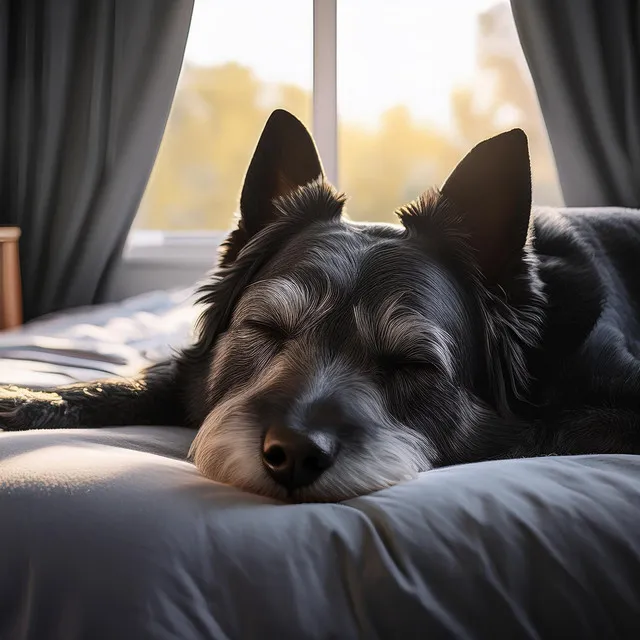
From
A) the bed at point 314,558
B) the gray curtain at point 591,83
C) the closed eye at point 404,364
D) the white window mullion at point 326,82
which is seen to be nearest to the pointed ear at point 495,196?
the closed eye at point 404,364

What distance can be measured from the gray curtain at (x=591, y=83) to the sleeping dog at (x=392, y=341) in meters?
2.20

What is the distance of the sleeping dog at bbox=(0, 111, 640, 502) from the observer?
1301mm

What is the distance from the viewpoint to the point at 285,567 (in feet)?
2.87

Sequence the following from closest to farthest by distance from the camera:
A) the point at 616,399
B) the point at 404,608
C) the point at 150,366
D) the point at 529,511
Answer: the point at 404,608, the point at 529,511, the point at 616,399, the point at 150,366

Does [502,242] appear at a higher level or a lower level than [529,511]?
higher

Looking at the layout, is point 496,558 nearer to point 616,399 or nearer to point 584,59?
point 616,399

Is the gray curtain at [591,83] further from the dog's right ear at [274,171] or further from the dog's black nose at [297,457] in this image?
the dog's black nose at [297,457]

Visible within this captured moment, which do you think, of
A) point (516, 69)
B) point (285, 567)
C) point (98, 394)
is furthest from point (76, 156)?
point (285, 567)

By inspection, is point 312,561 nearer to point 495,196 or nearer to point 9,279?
point 495,196

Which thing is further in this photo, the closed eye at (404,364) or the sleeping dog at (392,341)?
the closed eye at (404,364)

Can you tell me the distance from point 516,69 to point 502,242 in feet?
11.4

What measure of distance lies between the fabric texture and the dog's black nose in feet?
0.32

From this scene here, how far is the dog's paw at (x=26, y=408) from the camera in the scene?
1.58 meters

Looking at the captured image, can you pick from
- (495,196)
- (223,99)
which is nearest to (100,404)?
(495,196)
